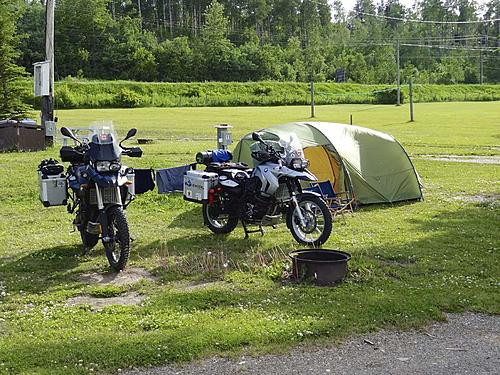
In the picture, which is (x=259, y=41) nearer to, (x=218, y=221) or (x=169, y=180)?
(x=169, y=180)

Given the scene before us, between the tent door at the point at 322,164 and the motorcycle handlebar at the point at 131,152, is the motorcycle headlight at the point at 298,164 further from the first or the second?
the tent door at the point at 322,164

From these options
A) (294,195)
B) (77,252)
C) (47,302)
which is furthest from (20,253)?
(294,195)

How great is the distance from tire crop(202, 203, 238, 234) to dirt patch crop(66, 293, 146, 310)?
3.02 metres

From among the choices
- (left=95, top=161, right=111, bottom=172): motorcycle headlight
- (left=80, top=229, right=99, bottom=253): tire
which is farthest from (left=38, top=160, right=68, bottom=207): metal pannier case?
(left=95, top=161, right=111, bottom=172): motorcycle headlight

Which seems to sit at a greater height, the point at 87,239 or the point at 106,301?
the point at 87,239

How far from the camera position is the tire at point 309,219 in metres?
8.64

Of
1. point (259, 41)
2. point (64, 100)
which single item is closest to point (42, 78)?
point (64, 100)

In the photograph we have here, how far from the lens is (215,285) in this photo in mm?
6832

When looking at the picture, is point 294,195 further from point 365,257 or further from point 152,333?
Answer: point 152,333

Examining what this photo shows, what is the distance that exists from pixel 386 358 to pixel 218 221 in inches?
194

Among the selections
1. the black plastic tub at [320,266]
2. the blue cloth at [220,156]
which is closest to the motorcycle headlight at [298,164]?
the blue cloth at [220,156]

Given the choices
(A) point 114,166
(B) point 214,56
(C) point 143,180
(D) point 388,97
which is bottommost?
(C) point 143,180

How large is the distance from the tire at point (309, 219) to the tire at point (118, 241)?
2323 millimetres

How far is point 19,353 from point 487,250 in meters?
5.88
